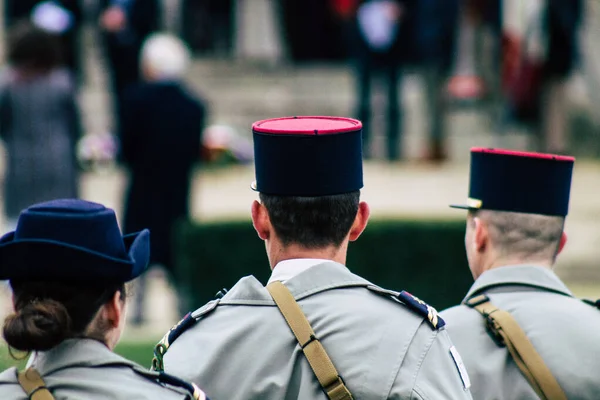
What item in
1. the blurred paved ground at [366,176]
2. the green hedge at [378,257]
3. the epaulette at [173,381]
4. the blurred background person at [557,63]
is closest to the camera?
the epaulette at [173,381]

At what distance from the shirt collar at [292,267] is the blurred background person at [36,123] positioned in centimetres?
541

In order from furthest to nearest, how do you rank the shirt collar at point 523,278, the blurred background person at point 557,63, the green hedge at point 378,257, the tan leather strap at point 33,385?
the blurred background person at point 557,63, the green hedge at point 378,257, the shirt collar at point 523,278, the tan leather strap at point 33,385

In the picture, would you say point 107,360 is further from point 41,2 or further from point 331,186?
point 41,2

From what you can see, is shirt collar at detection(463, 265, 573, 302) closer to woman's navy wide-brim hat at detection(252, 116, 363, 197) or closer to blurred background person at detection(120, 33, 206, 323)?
woman's navy wide-brim hat at detection(252, 116, 363, 197)

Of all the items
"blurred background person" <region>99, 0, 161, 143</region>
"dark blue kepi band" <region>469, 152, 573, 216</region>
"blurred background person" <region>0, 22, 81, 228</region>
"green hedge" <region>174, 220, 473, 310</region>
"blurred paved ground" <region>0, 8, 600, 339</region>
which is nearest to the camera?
"dark blue kepi band" <region>469, 152, 573, 216</region>

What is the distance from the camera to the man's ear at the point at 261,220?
11.2ft

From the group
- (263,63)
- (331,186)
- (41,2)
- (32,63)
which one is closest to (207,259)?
(32,63)

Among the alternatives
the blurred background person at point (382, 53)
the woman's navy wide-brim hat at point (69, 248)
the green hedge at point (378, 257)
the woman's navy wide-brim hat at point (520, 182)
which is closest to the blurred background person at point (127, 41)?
the blurred background person at point (382, 53)

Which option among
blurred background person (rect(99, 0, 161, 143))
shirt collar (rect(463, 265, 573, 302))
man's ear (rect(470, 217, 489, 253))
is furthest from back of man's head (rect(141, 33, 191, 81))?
shirt collar (rect(463, 265, 573, 302))

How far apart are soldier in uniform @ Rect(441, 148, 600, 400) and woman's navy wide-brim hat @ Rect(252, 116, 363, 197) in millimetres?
693

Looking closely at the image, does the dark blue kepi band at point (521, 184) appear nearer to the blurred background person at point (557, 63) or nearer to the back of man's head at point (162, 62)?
the back of man's head at point (162, 62)

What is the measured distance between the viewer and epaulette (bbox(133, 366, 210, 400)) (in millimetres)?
3113

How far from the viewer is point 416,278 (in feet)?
29.4

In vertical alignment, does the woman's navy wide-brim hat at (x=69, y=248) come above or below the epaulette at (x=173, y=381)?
above
